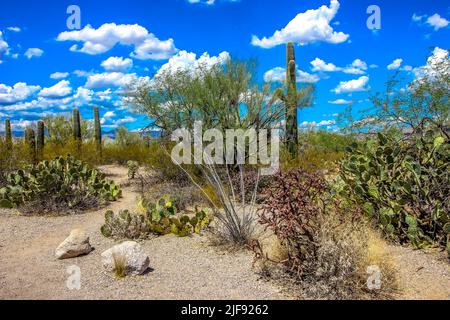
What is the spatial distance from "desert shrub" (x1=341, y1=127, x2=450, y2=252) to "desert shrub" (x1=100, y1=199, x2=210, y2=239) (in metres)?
2.39

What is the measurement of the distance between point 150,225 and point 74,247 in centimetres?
131

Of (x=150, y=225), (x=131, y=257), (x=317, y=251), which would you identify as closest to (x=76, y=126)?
(x=150, y=225)

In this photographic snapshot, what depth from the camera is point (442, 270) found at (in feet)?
17.5

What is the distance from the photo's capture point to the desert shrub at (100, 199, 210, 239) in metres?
6.93

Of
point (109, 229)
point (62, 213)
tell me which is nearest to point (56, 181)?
point (62, 213)

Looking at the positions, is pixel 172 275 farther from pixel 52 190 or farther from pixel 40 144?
pixel 40 144

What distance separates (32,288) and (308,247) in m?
3.02

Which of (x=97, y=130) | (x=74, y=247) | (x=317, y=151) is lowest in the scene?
(x=74, y=247)

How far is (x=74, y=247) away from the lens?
19.9 feet

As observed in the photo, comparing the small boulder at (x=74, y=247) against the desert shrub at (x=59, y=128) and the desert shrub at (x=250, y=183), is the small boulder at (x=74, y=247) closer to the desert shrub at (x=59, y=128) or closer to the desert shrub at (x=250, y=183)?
the desert shrub at (x=250, y=183)

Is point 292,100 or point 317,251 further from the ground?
point 292,100

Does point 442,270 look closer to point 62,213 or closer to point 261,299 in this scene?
point 261,299

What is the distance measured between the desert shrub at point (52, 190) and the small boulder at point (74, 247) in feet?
11.9

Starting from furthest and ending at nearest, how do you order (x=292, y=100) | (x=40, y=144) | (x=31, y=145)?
(x=40, y=144), (x=31, y=145), (x=292, y=100)
